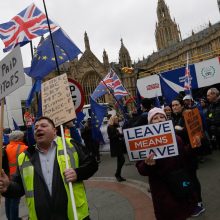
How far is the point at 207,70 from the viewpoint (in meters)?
11.6

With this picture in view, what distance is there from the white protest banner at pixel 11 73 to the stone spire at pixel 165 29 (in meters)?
100

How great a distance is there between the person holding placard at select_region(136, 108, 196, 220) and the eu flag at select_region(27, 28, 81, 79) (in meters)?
5.04

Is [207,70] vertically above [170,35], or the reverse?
[170,35]

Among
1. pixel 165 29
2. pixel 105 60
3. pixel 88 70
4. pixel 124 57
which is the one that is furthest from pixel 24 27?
pixel 165 29

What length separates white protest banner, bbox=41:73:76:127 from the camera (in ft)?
10.8

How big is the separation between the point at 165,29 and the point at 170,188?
103581 millimetres

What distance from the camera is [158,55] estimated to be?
89.9 m

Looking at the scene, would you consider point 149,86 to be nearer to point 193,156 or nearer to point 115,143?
point 115,143

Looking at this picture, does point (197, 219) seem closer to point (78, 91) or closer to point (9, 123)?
point (78, 91)

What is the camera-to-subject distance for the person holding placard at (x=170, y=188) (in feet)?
10.1

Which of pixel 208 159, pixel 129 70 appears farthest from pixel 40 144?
pixel 129 70

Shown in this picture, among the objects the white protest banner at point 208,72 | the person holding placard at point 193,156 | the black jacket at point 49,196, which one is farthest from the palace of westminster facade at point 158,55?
the black jacket at point 49,196

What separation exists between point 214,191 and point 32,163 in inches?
Result: 156

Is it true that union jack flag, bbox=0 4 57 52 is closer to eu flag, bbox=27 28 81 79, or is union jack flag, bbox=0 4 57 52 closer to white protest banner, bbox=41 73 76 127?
eu flag, bbox=27 28 81 79
